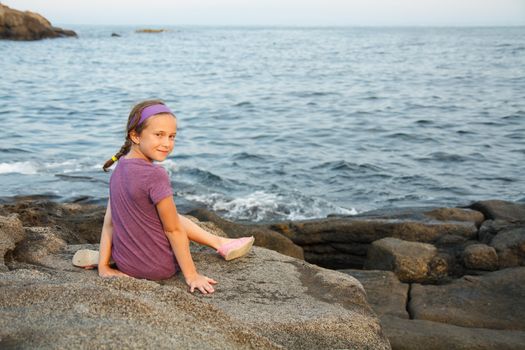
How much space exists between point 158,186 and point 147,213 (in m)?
0.19

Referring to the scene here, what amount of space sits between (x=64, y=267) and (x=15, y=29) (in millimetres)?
56357

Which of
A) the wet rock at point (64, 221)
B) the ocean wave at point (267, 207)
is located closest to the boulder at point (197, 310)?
the wet rock at point (64, 221)

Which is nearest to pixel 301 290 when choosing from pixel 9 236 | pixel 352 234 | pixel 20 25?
pixel 9 236

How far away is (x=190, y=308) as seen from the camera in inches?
111

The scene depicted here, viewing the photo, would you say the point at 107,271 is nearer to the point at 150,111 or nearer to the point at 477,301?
the point at 150,111

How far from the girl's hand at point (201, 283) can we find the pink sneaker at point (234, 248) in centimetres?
41

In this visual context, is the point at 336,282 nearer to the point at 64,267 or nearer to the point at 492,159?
the point at 64,267

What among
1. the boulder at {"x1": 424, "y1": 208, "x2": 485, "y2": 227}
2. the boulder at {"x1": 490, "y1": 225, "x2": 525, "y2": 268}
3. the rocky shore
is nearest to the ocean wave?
the rocky shore

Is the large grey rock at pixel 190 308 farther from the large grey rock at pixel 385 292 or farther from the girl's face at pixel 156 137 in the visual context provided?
the large grey rock at pixel 385 292

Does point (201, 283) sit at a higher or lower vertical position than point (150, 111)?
lower

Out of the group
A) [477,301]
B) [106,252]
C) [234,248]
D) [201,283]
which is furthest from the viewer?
[477,301]

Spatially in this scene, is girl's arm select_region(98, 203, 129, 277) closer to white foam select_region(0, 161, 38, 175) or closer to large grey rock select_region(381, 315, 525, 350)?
large grey rock select_region(381, 315, 525, 350)

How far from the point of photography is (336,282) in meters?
3.78

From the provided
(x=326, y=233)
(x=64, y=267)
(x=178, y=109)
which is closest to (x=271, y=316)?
(x=64, y=267)
